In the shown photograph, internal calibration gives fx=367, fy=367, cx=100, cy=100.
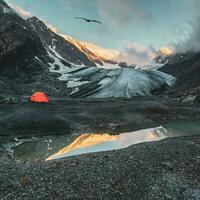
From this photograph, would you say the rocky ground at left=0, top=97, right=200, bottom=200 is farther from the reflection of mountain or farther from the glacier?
the glacier

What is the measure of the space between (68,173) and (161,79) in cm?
14584

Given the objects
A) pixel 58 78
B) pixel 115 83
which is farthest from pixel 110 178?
pixel 58 78

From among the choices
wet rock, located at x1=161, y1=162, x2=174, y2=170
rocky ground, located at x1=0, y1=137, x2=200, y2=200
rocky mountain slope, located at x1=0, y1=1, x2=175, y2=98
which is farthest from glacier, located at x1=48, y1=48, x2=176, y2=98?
wet rock, located at x1=161, y1=162, x2=174, y2=170

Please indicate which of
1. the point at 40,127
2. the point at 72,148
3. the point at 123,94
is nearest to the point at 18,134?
the point at 40,127

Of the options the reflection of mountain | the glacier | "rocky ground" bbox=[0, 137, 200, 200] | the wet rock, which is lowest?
"rocky ground" bbox=[0, 137, 200, 200]

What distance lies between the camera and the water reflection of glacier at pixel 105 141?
41.7m

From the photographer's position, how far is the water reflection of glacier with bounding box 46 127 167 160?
41681 mm

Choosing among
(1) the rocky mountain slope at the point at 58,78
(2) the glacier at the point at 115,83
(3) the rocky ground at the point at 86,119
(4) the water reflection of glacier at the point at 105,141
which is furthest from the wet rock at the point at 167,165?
(2) the glacier at the point at 115,83

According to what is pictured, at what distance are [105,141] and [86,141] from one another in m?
2.47

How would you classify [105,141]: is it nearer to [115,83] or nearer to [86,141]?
[86,141]

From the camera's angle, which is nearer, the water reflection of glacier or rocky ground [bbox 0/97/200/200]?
rocky ground [bbox 0/97/200/200]

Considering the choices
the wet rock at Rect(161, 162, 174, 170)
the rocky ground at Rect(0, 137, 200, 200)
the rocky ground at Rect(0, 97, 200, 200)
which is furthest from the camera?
the wet rock at Rect(161, 162, 174, 170)

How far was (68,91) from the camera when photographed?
481 ft

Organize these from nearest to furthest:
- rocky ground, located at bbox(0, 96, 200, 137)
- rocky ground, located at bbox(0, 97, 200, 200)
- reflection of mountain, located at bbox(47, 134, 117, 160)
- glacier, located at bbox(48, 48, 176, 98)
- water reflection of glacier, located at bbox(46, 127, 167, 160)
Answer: rocky ground, located at bbox(0, 97, 200, 200), water reflection of glacier, located at bbox(46, 127, 167, 160), reflection of mountain, located at bbox(47, 134, 117, 160), rocky ground, located at bbox(0, 96, 200, 137), glacier, located at bbox(48, 48, 176, 98)
